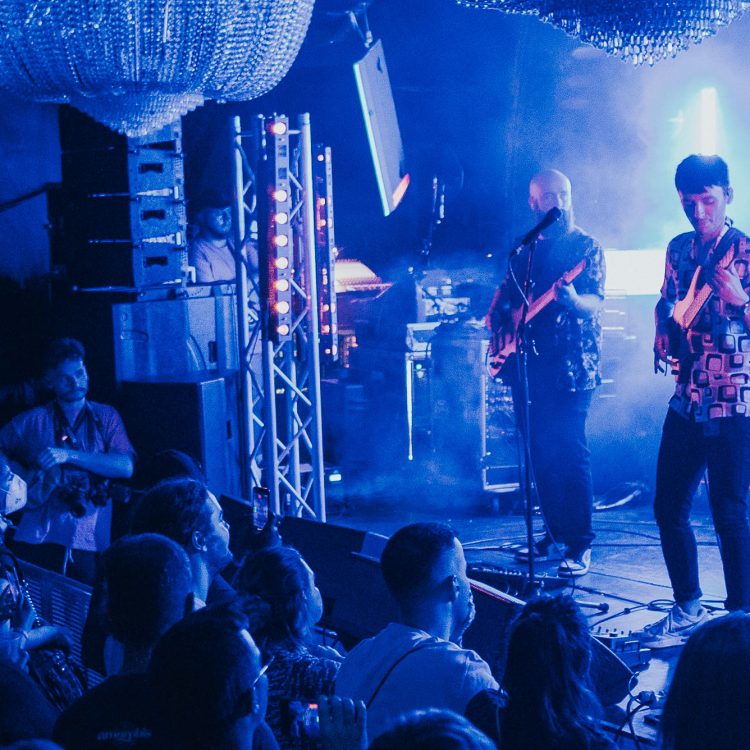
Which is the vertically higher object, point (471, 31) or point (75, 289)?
point (471, 31)

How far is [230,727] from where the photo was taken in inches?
83.7

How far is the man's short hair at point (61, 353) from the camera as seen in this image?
16.3ft

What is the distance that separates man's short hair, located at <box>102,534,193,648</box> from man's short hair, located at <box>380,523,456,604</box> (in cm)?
53

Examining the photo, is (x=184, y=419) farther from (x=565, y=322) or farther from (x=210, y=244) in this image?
(x=210, y=244)

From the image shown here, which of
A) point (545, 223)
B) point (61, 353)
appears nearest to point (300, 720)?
point (61, 353)

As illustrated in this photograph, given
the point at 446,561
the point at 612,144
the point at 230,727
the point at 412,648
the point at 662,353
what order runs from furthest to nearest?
the point at 612,144 → the point at 662,353 → the point at 446,561 → the point at 412,648 → the point at 230,727

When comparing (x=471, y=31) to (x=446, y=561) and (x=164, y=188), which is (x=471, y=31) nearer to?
(x=164, y=188)

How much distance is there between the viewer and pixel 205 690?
2111mm

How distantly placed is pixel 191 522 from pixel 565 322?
287 cm

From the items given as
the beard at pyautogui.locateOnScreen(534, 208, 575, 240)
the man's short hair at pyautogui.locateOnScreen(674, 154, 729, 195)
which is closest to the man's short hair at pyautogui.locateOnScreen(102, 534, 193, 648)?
the man's short hair at pyautogui.locateOnScreen(674, 154, 729, 195)

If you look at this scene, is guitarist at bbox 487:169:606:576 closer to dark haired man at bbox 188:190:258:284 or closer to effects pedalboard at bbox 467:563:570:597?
effects pedalboard at bbox 467:563:570:597

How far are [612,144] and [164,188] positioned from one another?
460 cm

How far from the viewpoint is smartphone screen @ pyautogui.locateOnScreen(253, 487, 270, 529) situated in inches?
189

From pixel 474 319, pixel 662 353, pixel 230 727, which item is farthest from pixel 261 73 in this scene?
pixel 474 319
